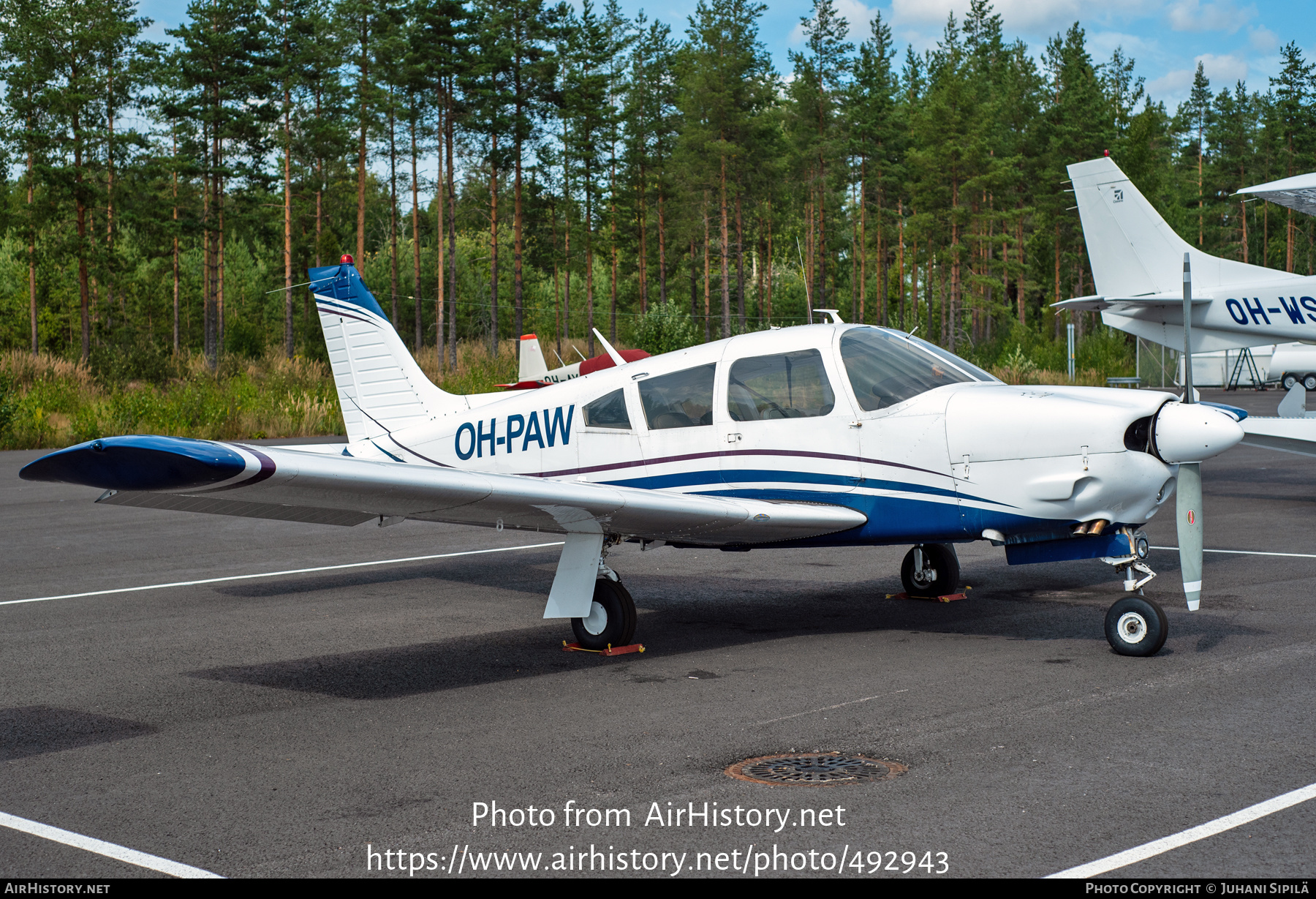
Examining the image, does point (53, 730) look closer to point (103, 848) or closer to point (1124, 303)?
point (103, 848)

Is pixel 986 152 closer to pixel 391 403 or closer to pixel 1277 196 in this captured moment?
pixel 1277 196

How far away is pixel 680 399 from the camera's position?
788 cm

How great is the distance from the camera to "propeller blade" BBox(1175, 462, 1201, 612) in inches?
260

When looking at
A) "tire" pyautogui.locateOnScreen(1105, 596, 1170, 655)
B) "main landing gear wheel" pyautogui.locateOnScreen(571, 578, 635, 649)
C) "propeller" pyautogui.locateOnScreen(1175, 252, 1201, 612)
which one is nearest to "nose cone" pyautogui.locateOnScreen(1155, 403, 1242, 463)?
"propeller" pyautogui.locateOnScreen(1175, 252, 1201, 612)

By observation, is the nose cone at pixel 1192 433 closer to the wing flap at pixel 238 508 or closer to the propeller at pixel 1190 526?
the propeller at pixel 1190 526

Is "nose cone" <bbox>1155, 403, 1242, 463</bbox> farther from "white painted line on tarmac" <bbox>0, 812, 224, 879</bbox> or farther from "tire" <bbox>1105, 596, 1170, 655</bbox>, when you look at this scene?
"white painted line on tarmac" <bbox>0, 812, 224, 879</bbox>

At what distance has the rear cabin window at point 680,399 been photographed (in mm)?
7785

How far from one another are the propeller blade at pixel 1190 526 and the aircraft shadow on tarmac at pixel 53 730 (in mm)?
5754

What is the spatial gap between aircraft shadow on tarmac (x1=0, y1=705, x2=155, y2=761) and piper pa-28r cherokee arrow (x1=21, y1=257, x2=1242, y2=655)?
115 centimetres

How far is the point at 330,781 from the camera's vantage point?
15.6 feet

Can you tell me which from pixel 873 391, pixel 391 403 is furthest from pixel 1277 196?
pixel 391 403

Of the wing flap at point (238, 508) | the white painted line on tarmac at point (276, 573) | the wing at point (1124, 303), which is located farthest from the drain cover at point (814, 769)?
the wing at point (1124, 303)
